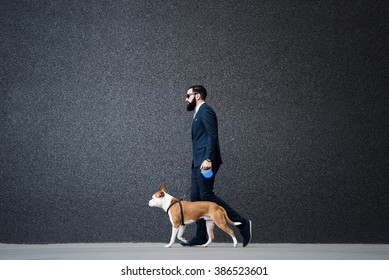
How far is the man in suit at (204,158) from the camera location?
498 cm

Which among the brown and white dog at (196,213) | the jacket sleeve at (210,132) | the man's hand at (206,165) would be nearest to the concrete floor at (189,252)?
the brown and white dog at (196,213)

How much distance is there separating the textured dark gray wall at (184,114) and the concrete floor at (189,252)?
264mm

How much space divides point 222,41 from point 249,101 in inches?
23.1

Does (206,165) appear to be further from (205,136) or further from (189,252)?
(189,252)

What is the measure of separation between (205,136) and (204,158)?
183 millimetres

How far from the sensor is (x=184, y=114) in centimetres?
582

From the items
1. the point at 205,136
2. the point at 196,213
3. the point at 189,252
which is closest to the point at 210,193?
the point at 196,213

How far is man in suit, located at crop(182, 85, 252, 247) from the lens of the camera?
4.98 metres

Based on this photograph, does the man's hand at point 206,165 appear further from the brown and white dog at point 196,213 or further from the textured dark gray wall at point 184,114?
the textured dark gray wall at point 184,114

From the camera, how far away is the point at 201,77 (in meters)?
5.82

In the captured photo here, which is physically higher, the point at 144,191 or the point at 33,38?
the point at 33,38

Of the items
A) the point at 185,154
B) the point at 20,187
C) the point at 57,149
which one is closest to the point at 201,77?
the point at 185,154
